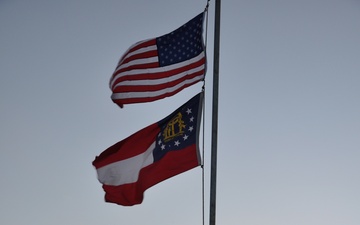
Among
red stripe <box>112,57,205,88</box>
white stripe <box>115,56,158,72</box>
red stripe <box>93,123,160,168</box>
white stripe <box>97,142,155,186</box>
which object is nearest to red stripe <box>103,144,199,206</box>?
white stripe <box>97,142,155,186</box>

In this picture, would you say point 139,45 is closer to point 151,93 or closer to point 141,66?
point 141,66

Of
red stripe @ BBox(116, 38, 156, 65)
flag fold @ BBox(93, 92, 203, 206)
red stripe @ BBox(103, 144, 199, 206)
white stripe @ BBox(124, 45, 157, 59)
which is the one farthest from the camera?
red stripe @ BBox(116, 38, 156, 65)

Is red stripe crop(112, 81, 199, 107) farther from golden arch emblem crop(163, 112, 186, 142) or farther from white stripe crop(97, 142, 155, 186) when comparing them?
white stripe crop(97, 142, 155, 186)

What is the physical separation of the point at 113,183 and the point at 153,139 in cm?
164

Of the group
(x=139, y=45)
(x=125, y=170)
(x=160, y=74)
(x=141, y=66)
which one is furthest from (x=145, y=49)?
(x=125, y=170)

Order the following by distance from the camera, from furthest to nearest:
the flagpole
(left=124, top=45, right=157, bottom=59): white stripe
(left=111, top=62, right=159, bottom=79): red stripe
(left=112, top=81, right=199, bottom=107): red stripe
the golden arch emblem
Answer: (left=124, top=45, right=157, bottom=59): white stripe → (left=111, top=62, right=159, bottom=79): red stripe → (left=112, top=81, right=199, bottom=107): red stripe → the golden arch emblem → the flagpole

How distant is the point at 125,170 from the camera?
15.7 metres

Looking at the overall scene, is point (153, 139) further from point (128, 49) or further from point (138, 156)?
point (128, 49)

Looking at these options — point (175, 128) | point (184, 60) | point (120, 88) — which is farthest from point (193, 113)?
→ point (120, 88)

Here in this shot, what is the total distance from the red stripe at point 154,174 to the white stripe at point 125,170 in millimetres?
132

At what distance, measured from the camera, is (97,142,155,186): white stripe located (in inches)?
609

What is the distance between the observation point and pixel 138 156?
15.5 metres

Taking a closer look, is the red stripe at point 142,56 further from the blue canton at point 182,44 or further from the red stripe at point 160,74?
the red stripe at point 160,74

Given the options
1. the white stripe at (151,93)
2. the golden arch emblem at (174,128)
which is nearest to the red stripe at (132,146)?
the golden arch emblem at (174,128)
